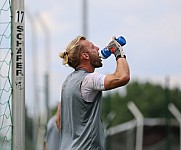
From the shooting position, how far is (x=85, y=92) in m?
7.20

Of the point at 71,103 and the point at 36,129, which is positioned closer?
the point at 71,103

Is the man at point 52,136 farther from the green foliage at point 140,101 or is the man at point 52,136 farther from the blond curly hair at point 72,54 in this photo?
the green foliage at point 140,101

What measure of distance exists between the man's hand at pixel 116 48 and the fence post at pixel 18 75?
84 centimetres

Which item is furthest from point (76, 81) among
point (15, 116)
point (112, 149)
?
point (112, 149)

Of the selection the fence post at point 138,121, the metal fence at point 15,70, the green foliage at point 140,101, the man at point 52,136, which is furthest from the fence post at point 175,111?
the green foliage at point 140,101

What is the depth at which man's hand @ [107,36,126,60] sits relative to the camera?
7.20 metres

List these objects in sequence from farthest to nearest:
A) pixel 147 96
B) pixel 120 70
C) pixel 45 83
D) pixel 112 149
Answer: pixel 147 96 < pixel 112 149 < pixel 45 83 < pixel 120 70

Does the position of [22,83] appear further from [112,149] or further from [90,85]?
[112,149]

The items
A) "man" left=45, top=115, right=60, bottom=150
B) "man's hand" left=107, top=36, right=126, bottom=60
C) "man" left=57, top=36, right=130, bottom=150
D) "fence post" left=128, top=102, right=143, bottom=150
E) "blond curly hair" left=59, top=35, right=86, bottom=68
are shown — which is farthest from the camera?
"fence post" left=128, top=102, right=143, bottom=150

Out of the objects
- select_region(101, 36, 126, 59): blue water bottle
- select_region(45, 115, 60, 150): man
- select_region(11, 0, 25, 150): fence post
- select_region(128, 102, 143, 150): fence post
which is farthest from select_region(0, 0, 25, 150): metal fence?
select_region(128, 102, 143, 150): fence post

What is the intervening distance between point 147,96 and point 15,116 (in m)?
55.4

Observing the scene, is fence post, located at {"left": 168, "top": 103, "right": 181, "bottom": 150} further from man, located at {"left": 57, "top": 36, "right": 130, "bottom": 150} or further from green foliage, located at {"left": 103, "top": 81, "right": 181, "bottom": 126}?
green foliage, located at {"left": 103, "top": 81, "right": 181, "bottom": 126}

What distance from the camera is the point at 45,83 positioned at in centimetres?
1869

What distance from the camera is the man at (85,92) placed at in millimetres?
7070
